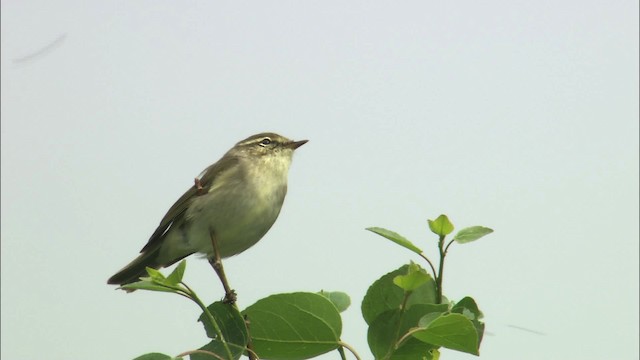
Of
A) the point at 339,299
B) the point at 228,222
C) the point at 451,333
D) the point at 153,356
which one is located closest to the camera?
the point at 451,333

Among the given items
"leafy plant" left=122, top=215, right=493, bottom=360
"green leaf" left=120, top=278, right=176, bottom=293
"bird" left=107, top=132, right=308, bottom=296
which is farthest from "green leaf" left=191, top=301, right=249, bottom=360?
"bird" left=107, top=132, right=308, bottom=296

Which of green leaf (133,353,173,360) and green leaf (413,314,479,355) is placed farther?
green leaf (133,353,173,360)

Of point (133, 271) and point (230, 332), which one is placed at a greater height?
point (230, 332)

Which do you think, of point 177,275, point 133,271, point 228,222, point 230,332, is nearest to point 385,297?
point 230,332

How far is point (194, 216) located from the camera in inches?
220

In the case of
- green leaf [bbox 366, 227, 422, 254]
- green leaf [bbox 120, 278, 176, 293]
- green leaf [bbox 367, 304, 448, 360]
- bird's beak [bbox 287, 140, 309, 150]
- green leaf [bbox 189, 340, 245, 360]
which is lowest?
green leaf [bbox 189, 340, 245, 360]

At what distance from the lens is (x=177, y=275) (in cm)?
237

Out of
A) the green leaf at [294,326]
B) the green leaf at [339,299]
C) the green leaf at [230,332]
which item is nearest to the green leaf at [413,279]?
the green leaf at [294,326]

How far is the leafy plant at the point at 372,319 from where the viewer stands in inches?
88.7

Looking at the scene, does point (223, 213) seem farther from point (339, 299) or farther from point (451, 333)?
point (451, 333)

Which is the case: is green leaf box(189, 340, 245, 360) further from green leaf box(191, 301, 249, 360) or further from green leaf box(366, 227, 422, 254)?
green leaf box(366, 227, 422, 254)

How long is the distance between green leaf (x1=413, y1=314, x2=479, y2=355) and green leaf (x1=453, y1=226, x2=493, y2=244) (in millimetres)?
249

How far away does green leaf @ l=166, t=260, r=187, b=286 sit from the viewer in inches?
93.0

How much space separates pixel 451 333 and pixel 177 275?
75 cm
